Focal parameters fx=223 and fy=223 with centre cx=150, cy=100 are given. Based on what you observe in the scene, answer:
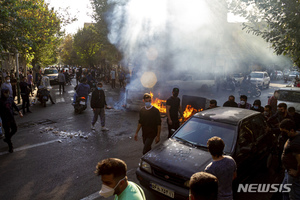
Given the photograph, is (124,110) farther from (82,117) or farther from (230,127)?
(230,127)

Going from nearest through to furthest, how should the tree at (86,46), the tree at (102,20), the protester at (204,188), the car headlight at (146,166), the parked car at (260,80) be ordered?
the protester at (204,188), the car headlight at (146,166), the tree at (102,20), the parked car at (260,80), the tree at (86,46)

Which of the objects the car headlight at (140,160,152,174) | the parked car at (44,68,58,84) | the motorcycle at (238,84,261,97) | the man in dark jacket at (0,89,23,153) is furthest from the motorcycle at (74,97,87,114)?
the parked car at (44,68,58,84)

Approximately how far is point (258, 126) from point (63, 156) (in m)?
5.01

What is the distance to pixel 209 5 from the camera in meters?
21.5

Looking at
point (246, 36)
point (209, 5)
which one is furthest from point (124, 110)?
point (246, 36)

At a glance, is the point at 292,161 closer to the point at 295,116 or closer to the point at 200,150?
the point at 200,150

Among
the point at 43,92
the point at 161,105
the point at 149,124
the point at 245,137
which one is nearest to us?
the point at 245,137

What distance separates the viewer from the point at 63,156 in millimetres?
6090

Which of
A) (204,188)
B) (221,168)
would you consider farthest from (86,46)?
(204,188)

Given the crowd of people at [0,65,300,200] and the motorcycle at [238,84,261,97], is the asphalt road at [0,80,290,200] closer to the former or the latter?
the crowd of people at [0,65,300,200]

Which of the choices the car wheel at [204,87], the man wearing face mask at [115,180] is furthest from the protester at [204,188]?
the car wheel at [204,87]

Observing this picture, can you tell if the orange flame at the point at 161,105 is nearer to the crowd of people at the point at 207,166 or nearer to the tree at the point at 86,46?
the crowd of people at the point at 207,166

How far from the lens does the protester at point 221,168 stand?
2.82 metres

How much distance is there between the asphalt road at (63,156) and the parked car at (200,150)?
1.85ft
